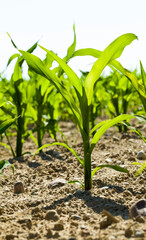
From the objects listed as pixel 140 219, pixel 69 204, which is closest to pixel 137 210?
pixel 140 219

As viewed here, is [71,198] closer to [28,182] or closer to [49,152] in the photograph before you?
[28,182]

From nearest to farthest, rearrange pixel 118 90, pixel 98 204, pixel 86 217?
1. pixel 86 217
2. pixel 98 204
3. pixel 118 90

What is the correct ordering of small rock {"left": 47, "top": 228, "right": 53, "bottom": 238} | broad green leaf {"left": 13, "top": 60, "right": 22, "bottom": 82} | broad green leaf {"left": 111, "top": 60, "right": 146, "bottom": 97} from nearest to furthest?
small rock {"left": 47, "top": 228, "right": 53, "bottom": 238} → broad green leaf {"left": 111, "top": 60, "right": 146, "bottom": 97} → broad green leaf {"left": 13, "top": 60, "right": 22, "bottom": 82}

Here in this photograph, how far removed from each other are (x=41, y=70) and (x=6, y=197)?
2.88ft

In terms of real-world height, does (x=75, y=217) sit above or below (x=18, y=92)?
below

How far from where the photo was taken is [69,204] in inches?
65.8

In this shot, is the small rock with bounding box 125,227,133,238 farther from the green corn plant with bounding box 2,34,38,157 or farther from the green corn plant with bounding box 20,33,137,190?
the green corn plant with bounding box 2,34,38,157

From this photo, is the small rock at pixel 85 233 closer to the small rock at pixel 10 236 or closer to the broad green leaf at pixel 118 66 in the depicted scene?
the small rock at pixel 10 236

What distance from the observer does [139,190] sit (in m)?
1.76

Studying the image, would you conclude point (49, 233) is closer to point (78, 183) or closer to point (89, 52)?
point (78, 183)

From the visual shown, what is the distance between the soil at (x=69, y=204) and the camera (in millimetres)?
1336

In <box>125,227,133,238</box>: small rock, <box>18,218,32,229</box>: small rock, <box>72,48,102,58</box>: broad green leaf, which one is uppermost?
<box>72,48,102,58</box>: broad green leaf

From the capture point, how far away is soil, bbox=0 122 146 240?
134 centimetres

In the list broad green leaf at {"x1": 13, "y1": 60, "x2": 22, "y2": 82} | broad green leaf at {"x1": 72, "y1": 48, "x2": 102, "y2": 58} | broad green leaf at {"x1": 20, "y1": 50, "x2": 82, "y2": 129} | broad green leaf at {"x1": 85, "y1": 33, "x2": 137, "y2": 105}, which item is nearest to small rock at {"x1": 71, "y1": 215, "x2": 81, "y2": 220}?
broad green leaf at {"x1": 20, "y1": 50, "x2": 82, "y2": 129}
